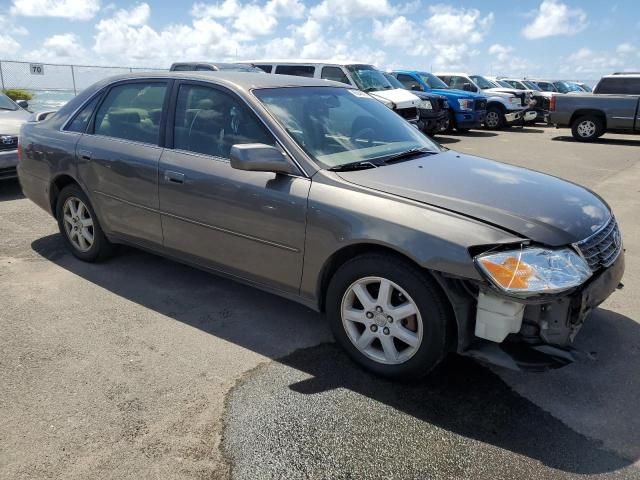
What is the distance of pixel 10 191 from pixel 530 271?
7544 mm

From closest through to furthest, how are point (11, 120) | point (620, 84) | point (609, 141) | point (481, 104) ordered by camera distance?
point (11, 120), point (620, 84), point (609, 141), point (481, 104)

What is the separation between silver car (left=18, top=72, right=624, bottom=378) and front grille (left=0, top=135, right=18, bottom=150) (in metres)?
3.39

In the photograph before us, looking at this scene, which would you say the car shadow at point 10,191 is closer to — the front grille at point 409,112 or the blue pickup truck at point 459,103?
the front grille at point 409,112

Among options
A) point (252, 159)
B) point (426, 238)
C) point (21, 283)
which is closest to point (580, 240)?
point (426, 238)

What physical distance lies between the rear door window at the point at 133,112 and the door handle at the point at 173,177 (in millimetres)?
330

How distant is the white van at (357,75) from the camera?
12.2 m

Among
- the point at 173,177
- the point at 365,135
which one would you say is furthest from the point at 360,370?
the point at 173,177

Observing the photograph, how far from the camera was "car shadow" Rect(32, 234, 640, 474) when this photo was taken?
263 centimetres

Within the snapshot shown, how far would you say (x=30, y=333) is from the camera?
12.0ft

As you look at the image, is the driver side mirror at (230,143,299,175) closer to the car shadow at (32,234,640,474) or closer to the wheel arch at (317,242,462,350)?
the wheel arch at (317,242,462,350)

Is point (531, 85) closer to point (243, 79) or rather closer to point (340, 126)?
point (340, 126)

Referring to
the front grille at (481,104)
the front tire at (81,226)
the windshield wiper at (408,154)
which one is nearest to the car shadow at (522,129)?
the front grille at (481,104)

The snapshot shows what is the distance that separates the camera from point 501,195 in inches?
122

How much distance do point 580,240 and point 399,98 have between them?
1044 centimetres
